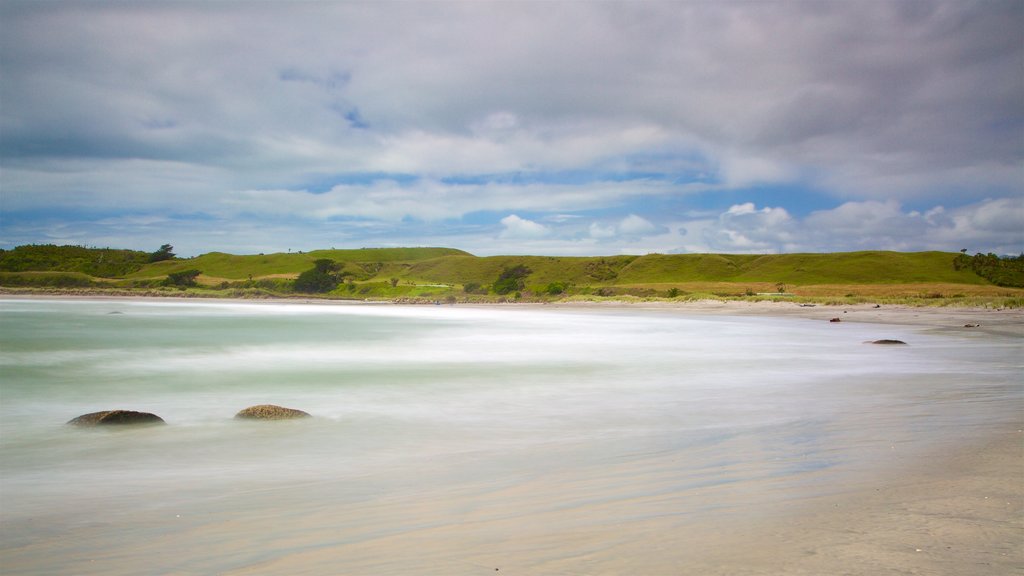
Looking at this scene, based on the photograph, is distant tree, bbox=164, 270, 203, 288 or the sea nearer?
the sea

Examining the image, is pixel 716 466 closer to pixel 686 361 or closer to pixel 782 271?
pixel 686 361

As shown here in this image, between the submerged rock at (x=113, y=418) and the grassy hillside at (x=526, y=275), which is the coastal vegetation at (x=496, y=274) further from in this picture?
the submerged rock at (x=113, y=418)

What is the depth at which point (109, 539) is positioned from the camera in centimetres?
405

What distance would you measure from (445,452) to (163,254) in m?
153

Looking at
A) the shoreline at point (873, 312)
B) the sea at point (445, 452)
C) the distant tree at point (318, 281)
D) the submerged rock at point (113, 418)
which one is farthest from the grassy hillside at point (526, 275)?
the submerged rock at point (113, 418)

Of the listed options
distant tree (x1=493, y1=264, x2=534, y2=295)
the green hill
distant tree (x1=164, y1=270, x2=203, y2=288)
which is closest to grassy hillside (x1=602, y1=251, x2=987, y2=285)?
the green hill

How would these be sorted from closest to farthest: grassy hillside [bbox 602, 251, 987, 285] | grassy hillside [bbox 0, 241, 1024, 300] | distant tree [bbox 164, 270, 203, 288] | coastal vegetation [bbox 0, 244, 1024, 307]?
1. coastal vegetation [bbox 0, 244, 1024, 307]
2. grassy hillside [bbox 0, 241, 1024, 300]
3. grassy hillside [bbox 602, 251, 987, 285]
4. distant tree [bbox 164, 270, 203, 288]

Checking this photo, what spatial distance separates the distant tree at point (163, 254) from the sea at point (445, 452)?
449 feet

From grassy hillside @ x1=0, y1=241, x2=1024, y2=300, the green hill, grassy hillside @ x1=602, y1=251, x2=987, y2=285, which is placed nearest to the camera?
grassy hillside @ x1=0, y1=241, x2=1024, y2=300

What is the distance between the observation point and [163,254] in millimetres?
140000

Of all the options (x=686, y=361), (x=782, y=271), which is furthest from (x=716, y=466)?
(x=782, y=271)

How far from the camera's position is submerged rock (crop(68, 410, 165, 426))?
8.05 meters

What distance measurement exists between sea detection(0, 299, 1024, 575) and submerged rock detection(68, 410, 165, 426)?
1.05 ft

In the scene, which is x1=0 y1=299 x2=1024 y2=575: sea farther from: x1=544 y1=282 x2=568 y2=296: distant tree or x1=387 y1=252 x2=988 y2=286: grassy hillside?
x1=387 y1=252 x2=988 y2=286: grassy hillside
